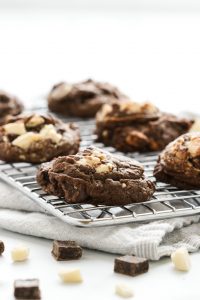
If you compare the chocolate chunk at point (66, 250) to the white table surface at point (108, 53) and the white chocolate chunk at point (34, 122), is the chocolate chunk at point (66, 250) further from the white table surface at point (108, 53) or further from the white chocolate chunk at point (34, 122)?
the white table surface at point (108, 53)

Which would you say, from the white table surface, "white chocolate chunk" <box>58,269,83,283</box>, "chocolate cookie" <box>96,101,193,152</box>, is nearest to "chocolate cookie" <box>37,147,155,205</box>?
"white chocolate chunk" <box>58,269,83,283</box>

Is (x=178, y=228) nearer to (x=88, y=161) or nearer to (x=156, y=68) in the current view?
(x=88, y=161)

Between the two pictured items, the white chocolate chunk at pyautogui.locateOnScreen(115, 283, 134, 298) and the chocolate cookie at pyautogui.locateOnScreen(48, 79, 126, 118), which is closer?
the white chocolate chunk at pyautogui.locateOnScreen(115, 283, 134, 298)

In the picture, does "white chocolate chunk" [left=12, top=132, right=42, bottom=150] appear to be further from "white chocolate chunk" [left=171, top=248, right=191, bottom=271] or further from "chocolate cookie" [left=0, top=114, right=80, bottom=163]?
"white chocolate chunk" [left=171, top=248, right=191, bottom=271]

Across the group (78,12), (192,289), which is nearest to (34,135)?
(192,289)

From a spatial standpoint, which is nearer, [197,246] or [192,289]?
[192,289]
